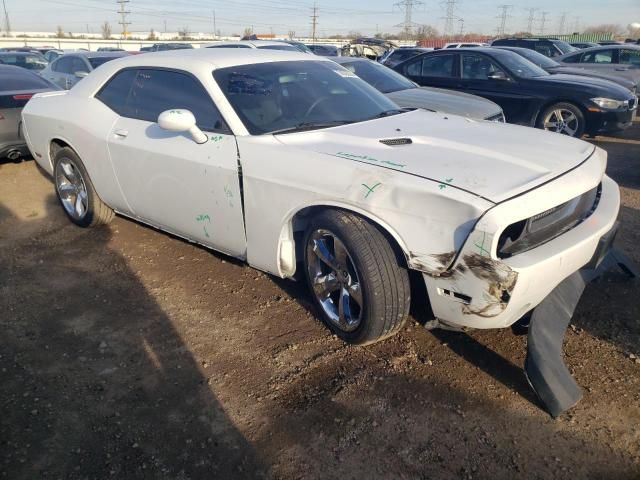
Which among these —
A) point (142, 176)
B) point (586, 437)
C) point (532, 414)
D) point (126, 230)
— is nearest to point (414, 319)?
point (532, 414)

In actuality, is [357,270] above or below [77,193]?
above

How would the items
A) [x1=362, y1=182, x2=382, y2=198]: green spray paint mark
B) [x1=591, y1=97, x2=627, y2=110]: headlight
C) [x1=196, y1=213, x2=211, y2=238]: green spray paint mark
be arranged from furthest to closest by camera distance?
[x1=591, y1=97, x2=627, y2=110]: headlight, [x1=196, y1=213, x2=211, y2=238]: green spray paint mark, [x1=362, y1=182, x2=382, y2=198]: green spray paint mark

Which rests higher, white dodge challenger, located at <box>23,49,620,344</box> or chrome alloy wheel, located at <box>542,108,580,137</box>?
white dodge challenger, located at <box>23,49,620,344</box>

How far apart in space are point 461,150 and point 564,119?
6.62 metres

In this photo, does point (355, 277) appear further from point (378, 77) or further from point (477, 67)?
point (477, 67)

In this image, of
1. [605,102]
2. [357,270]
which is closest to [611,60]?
[605,102]

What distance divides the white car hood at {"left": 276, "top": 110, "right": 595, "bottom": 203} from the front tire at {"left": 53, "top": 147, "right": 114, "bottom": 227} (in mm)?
2334

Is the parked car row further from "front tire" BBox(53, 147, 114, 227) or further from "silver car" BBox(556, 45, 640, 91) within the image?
"silver car" BBox(556, 45, 640, 91)

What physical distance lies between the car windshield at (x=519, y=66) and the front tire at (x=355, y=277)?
7.09 m

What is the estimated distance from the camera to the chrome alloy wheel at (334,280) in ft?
9.66

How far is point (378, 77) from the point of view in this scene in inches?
304

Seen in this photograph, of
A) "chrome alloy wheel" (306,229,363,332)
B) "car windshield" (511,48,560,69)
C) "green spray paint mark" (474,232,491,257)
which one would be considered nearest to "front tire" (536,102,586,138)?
"car windshield" (511,48,560,69)

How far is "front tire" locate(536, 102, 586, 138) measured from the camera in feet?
27.6

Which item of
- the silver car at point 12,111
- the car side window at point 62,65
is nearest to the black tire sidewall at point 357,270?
the silver car at point 12,111
